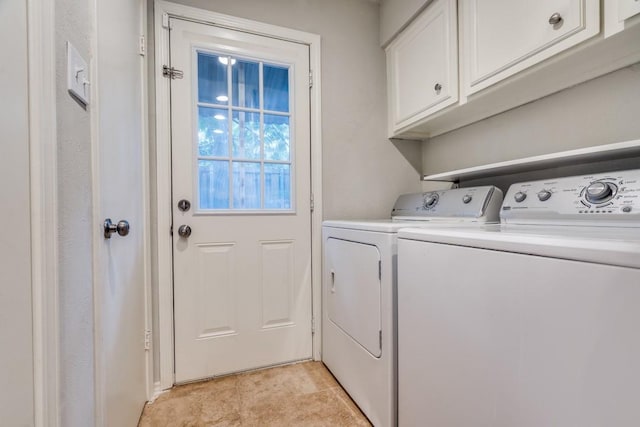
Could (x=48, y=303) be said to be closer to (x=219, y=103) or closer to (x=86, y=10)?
(x=86, y=10)

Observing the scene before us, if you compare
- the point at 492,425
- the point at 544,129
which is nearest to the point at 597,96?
the point at 544,129

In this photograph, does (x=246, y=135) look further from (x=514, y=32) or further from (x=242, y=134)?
(x=514, y=32)

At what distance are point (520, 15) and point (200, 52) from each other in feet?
5.22

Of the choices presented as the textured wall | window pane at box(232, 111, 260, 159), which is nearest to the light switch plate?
the textured wall

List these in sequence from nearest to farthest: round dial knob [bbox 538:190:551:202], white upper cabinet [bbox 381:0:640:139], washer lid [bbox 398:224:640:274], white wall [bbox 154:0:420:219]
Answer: washer lid [bbox 398:224:640:274] < white upper cabinet [bbox 381:0:640:139] < round dial knob [bbox 538:190:551:202] < white wall [bbox 154:0:420:219]

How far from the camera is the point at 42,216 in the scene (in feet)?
1.92

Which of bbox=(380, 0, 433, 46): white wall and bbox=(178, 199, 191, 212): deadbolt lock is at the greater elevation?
bbox=(380, 0, 433, 46): white wall

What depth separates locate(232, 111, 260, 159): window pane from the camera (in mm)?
1741

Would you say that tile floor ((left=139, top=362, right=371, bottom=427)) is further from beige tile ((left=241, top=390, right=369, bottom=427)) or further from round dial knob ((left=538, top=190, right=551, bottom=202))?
round dial knob ((left=538, top=190, right=551, bottom=202))

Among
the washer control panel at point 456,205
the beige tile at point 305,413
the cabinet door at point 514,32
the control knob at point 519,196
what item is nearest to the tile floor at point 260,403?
the beige tile at point 305,413

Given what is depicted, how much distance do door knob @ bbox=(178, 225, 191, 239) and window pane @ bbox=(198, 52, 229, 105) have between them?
745 millimetres

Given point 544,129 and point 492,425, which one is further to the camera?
point 544,129

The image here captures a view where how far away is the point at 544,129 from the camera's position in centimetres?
138

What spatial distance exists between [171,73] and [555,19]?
5.79 ft
